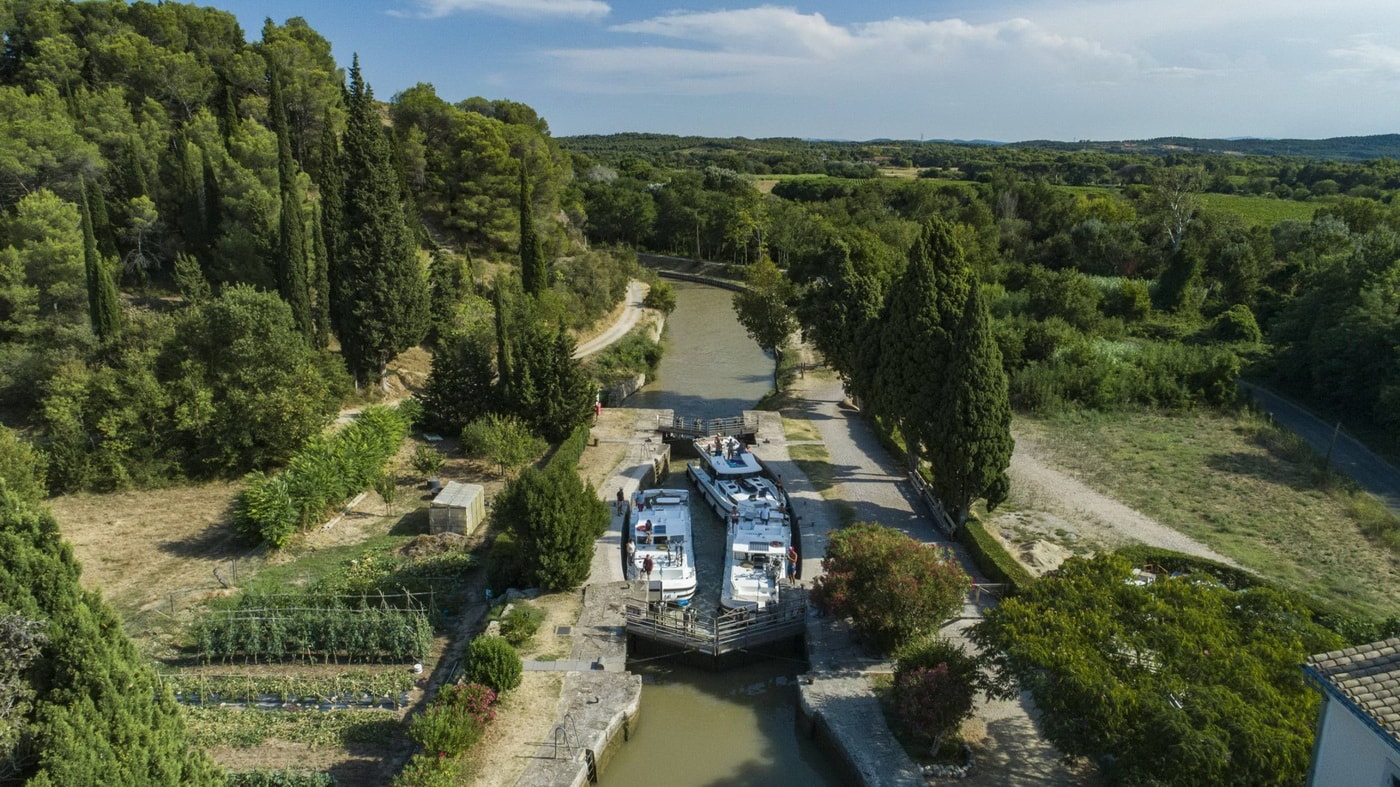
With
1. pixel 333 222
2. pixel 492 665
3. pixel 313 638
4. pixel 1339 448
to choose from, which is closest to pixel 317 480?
pixel 313 638

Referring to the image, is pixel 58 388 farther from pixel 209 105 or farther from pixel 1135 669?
pixel 209 105

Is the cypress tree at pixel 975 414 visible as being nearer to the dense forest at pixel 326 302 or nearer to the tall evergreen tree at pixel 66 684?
the dense forest at pixel 326 302

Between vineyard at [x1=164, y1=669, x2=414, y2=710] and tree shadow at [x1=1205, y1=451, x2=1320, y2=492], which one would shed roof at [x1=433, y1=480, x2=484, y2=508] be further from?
tree shadow at [x1=1205, y1=451, x2=1320, y2=492]

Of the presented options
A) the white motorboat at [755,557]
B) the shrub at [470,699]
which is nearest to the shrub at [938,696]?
the white motorboat at [755,557]

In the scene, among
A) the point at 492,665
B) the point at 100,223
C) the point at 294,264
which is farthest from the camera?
the point at 100,223

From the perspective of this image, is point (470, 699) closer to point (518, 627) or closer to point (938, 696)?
point (518, 627)

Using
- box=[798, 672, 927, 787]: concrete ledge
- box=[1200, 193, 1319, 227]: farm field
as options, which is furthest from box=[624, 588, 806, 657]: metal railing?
box=[1200, 193, 1319, 227]: farm field

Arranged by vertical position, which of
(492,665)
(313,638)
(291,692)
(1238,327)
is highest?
(1238,327)
